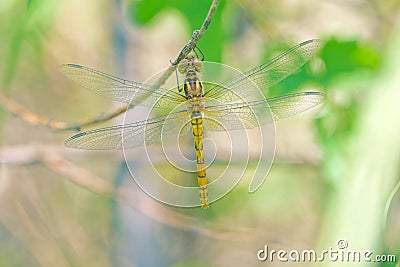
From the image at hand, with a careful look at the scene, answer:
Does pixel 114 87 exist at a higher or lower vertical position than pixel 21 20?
lower

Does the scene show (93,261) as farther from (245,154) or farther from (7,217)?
(245,154)

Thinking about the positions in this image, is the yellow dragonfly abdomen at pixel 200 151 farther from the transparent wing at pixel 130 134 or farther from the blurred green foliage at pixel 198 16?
the blurred green foliage at pixel 198 16

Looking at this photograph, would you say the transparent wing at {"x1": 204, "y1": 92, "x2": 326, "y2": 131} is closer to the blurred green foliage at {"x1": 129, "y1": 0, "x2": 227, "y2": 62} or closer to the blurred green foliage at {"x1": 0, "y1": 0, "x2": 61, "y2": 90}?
the blurred green foliage at {"x1": 129, "y1": 0, "x2": 227, "y2": 62}

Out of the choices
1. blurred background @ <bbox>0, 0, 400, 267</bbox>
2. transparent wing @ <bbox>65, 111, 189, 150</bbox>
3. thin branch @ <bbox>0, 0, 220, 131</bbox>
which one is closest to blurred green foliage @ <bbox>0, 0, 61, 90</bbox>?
blurred background @ <bbox>0, 0, 400, 267</bbox>

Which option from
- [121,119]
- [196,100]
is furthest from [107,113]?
[121,119]

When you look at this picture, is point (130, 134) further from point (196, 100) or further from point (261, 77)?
point (261, 77)

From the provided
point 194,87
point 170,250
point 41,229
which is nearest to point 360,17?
point 170,250
